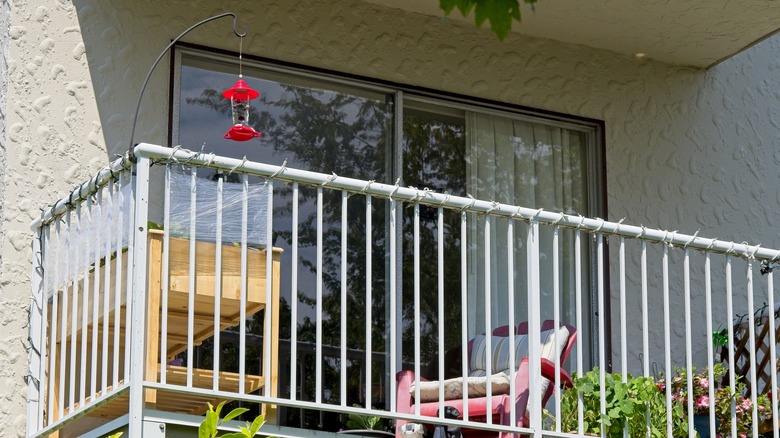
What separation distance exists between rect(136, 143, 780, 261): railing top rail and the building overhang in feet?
4.71

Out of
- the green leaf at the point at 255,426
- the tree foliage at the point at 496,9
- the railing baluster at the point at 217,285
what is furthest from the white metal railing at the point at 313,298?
the tree foliage at the point at 496,9

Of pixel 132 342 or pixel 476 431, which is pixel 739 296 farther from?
pixel 132 342

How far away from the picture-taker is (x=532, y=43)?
734cm

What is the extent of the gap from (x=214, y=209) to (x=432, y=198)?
865 millimetres

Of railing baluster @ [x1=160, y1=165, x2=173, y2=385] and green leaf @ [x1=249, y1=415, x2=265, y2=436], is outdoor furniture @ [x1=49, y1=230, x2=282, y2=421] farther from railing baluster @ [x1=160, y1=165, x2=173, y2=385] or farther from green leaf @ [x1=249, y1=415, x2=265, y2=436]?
green leaf @ [x1=249, y1=415, x2=265, y2=436]

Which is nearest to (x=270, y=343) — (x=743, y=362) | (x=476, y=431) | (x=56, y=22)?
(x=476, y=431)

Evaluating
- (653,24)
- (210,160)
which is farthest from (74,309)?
(653,24)

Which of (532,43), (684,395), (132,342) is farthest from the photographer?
(532,43)

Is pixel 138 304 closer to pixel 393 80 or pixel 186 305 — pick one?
pixel 186 305

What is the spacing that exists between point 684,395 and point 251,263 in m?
2.18

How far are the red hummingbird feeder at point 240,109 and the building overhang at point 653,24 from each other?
1.31 metres

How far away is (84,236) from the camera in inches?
200

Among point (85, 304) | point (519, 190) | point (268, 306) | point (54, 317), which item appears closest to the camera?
point (268, 306)

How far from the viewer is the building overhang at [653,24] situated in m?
6.72
